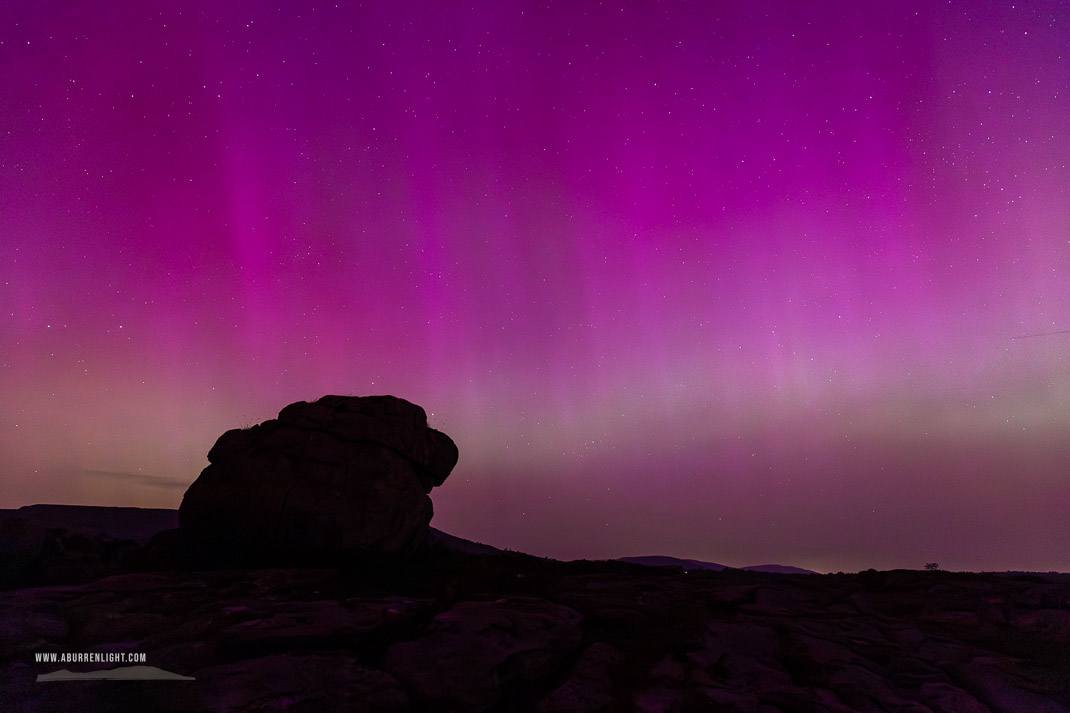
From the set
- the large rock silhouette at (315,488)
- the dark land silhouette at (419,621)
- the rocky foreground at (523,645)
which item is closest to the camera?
the rocky foreground at (523,645)

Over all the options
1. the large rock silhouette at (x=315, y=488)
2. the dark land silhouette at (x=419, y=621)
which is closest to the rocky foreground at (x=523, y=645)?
the dark land silhouette at (x=419, y=621)

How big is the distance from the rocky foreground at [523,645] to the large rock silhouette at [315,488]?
3001mm

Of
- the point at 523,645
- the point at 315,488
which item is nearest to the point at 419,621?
the point at 523,645

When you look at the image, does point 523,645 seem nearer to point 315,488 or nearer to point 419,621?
point 419,621

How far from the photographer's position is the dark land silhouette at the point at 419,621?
10.6 meters

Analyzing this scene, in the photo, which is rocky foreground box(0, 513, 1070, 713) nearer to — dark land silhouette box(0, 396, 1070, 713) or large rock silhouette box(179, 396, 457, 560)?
dark land silhouette box(0, 396, 1070, 713)

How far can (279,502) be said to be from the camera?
2048 cm

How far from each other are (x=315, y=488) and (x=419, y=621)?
970 cm

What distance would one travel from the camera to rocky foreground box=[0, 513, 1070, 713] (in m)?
10.2

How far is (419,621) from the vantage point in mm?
13211

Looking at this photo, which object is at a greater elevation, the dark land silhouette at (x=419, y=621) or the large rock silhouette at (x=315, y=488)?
the large rock silhouette at (x=315, y=488)

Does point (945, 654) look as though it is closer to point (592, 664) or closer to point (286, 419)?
point (592, 664)

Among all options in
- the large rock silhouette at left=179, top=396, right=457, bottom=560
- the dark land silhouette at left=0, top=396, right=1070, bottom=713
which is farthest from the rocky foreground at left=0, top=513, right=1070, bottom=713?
the large rock silhouette at left=179, top=396, right=457, bottom=560

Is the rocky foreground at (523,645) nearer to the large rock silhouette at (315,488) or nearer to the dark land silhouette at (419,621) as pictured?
the dark land silhouette at (419,621)
